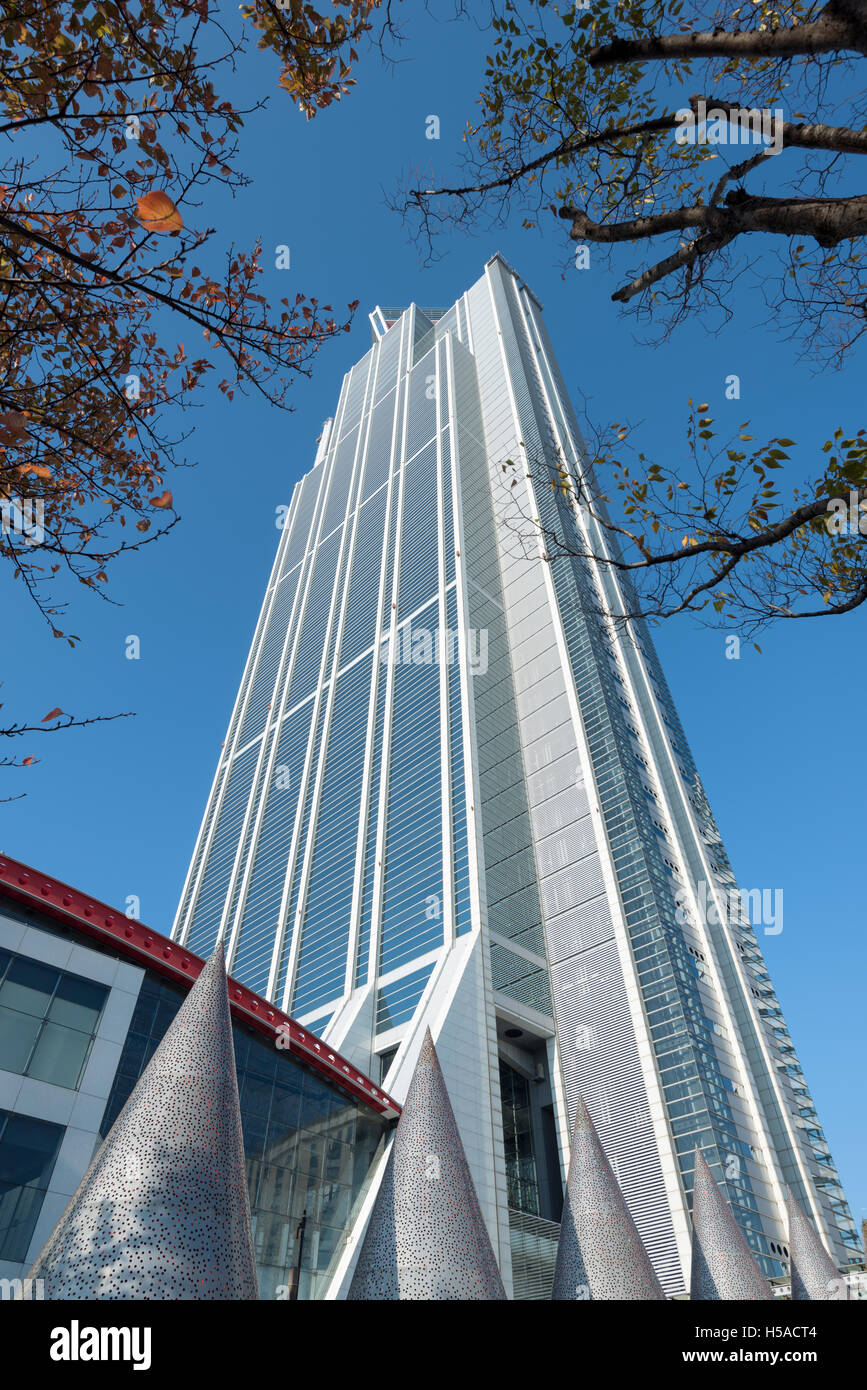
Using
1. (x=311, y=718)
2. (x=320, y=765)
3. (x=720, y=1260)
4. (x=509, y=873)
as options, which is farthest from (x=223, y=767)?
(x=720, y=1260)

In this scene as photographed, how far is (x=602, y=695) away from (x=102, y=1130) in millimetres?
32583

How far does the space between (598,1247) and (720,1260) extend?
185 inches

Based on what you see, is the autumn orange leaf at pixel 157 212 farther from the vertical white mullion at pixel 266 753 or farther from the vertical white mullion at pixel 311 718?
the vertical white mullion at pixel 266 753

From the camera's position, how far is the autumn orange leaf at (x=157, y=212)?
13.8 feet

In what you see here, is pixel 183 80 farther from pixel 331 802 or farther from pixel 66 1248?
pixel 331 802

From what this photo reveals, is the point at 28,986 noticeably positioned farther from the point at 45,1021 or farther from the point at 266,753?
the point at 266,753

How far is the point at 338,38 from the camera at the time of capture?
6699 mm

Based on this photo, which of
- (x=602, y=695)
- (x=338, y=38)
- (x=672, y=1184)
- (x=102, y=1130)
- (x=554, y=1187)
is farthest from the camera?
(x=602, y=695)

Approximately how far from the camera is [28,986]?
15164 millimetres

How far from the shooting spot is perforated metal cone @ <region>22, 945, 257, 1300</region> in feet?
22.6

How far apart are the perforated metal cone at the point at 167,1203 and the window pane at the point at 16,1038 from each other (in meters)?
7.41

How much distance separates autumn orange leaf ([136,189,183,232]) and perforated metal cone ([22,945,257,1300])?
26.0 feet

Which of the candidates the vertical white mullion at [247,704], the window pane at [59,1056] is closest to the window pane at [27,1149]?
the window pane at [59,1056]
